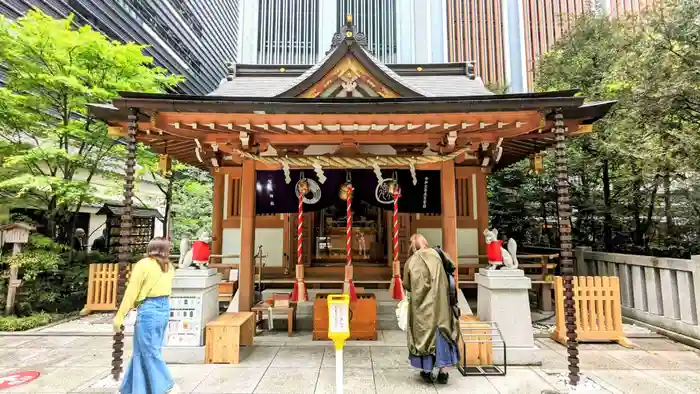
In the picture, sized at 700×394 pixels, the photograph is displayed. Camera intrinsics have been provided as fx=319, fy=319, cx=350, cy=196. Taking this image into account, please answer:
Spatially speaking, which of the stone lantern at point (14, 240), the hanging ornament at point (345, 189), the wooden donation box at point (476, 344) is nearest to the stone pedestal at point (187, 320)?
the hanging ornament at point (345, 189)

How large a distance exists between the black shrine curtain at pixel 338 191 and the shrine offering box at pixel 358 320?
89.7 inches

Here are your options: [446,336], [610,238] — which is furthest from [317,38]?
[446,336]

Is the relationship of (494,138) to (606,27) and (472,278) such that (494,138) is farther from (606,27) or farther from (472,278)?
(606,27)

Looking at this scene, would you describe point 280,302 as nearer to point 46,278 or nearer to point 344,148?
point 344,148

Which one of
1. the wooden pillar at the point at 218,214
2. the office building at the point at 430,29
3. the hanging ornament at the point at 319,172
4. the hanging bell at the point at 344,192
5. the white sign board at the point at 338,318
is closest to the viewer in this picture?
the white sign board at the point at 338,318

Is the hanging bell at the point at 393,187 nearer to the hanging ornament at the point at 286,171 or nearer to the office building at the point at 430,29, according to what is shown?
the hanging ornament at the point at 286,171

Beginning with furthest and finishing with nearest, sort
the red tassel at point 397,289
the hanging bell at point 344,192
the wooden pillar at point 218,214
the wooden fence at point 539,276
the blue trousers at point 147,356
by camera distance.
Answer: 1. the wooden pillar at point 218,214
2. the wooden fence at point 539,276
3. the hanging bell at point 344,192
4. the red tassel at point 397,289
5. the blue trousers at point 147,356

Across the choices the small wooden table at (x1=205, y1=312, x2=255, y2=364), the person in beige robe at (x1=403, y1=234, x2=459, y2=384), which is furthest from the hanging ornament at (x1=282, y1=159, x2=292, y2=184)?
the person in beige robe at (x1=403, y1=234, x2=459, y2=384)

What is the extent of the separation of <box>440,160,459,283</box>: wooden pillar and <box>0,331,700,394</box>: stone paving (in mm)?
1976

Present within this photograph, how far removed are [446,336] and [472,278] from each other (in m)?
4.86

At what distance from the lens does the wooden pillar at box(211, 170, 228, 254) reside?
29.3 ft

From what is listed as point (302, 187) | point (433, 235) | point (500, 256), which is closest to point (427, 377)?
point (500, 256)

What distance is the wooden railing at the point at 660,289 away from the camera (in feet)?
19.4

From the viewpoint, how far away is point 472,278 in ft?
27.9
